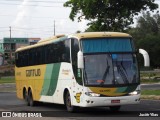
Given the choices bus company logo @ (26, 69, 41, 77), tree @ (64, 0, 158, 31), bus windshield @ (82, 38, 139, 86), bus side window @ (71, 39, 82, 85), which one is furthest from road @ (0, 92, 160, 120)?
tree @ (64, 0, 158, 31)

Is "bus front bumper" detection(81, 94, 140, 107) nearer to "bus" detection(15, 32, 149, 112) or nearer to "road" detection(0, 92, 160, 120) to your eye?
"bus" detection(15, 32, 149, 112)

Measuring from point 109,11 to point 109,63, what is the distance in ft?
116

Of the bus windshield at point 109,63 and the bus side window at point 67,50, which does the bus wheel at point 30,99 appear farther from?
the bus windshield at point 109,63

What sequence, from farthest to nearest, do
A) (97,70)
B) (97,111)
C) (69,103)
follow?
(97,111)
(69,103)
(97,70)

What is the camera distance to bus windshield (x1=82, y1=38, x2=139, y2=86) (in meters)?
18.4

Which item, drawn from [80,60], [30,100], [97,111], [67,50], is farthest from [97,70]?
[30,100]

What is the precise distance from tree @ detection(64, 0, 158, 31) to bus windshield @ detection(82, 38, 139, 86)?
1313 inches

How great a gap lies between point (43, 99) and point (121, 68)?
6818mm

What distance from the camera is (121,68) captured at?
18594 millimetres

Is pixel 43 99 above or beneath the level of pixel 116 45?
beneath

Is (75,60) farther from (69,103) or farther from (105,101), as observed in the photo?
(105,101)

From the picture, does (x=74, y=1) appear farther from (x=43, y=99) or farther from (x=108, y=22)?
(x=43, y=99)

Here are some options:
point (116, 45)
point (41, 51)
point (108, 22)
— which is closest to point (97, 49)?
point (116, 45)

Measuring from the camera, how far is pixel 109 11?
175 feet
